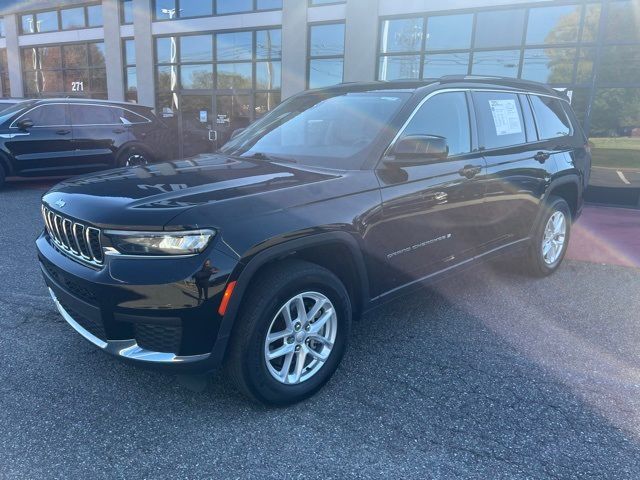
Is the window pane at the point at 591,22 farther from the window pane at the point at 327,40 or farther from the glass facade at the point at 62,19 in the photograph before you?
the glass facade at the point at 62,19

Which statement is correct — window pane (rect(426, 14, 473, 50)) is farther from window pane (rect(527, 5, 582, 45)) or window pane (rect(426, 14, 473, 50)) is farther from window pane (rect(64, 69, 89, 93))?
window pane (rect(64, 69, 89, 93))

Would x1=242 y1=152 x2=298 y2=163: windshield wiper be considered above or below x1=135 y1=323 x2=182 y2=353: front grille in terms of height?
above

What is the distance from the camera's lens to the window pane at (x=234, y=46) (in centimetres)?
1356

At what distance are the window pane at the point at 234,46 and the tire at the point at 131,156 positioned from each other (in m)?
4.96

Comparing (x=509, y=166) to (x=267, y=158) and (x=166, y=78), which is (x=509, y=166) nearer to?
(x=267, y=158)

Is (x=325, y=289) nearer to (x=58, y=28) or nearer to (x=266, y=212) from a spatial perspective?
(x=266, y=212)

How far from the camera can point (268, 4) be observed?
13.0 metres

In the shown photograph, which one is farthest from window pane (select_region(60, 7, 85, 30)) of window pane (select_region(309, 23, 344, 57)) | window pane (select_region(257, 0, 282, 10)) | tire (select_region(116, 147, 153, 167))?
tire (select_region(116, 147, 153, 167))

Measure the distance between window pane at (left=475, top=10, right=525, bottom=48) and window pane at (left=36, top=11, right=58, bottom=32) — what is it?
15163mm

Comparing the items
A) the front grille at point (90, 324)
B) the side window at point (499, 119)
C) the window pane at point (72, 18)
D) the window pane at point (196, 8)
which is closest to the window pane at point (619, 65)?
the side window at point (499, 119)

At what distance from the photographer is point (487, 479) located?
2.22m

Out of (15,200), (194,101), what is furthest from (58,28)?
(15,200)

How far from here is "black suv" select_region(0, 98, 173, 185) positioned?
8.73m

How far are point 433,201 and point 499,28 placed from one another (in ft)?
28.1
